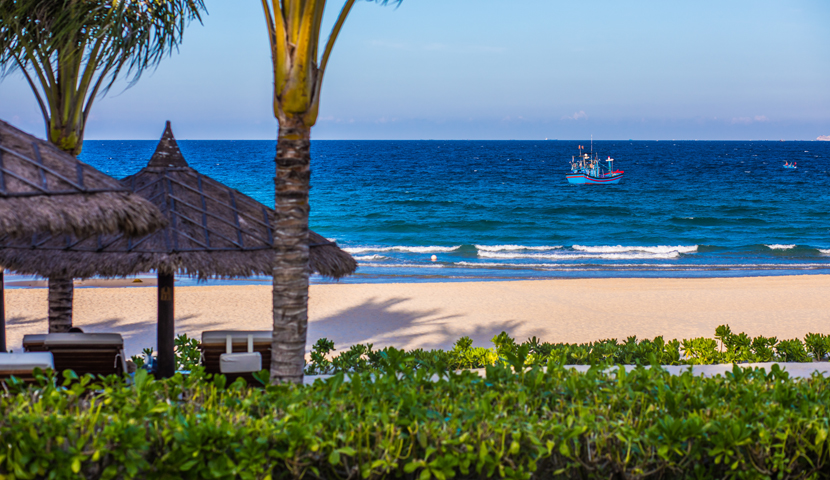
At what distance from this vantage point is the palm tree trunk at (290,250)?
162 inches

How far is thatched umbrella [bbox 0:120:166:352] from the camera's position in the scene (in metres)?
3.55

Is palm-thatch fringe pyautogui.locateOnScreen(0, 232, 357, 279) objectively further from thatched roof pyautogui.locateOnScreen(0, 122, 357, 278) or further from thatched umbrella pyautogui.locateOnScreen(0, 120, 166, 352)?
thatched umbrella pyautogui.locateOnScreen(0, 120, 166, 352)

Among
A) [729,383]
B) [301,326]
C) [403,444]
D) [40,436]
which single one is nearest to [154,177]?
[301,326]

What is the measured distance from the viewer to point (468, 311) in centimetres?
1184

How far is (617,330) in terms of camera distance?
1018 centimetres

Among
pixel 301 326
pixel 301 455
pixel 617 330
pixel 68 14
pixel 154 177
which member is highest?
pixel 68 14

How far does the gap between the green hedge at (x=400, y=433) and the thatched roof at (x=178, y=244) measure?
6.53 ft

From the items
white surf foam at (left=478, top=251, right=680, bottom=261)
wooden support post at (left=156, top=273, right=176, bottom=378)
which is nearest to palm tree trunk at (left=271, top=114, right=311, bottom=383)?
wooden support post at (left=156, top=273, right=176, bottom=378)

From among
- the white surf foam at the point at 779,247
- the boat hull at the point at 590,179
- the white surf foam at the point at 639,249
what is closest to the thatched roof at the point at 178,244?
the white surf foam at the point at 639,249

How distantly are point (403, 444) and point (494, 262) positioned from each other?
A: 710 inches

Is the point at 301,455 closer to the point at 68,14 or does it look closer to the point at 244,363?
the point at 244,363

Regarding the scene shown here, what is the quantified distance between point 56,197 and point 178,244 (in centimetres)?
142

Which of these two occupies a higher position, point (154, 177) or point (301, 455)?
point (154, 177)

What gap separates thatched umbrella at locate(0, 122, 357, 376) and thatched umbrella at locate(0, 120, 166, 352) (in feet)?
3.22
